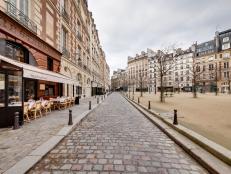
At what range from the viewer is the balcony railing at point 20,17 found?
878 centimetres

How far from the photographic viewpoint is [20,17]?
32.2 feet

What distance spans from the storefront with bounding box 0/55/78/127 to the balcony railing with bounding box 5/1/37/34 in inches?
126

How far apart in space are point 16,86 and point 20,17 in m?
4.32

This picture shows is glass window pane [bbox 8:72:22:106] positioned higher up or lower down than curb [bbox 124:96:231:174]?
higher up

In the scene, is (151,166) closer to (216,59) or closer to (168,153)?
(168,153)

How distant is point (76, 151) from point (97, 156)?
2.29ft

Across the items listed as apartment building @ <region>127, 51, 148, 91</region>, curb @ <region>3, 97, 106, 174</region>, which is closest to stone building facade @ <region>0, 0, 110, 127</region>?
curb @ <region>3, 97, 106, 174</region>

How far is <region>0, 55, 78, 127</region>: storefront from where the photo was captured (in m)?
6.65

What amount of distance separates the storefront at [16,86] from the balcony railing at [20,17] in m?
3.19

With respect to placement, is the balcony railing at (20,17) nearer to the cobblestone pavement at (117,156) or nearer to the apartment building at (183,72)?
the cobblestone pavement at (117,156)

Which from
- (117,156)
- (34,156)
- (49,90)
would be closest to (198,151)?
(117,156)

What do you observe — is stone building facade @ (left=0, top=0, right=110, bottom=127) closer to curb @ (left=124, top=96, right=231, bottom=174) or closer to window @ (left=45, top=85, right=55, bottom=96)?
window @ (left=45, top=85, right=55, bottom=96)

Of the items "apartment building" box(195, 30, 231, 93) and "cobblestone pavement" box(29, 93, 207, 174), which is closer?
"cobblestone pavement" box(29, 93, 207, 174)

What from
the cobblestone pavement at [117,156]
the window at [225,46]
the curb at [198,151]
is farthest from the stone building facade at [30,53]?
the window at [225,46]
